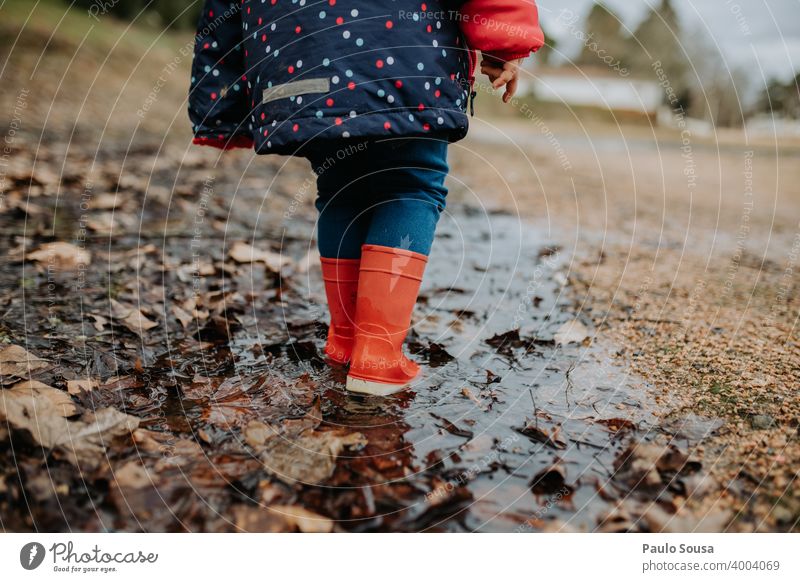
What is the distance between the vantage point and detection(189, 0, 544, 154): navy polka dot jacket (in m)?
1.13

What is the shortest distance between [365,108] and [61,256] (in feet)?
4.29

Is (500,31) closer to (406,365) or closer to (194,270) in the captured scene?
(406,365)

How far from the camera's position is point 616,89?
23297 millimetres

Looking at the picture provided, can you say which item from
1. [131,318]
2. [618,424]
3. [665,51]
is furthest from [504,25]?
[665,51]

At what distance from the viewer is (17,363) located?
4.09 ft

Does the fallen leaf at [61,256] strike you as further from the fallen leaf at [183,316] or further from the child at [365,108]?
the child at [365,108]

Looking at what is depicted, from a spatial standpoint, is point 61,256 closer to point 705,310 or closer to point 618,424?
point 618,424

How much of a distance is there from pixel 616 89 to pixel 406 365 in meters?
24.7

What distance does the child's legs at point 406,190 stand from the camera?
4.05ft

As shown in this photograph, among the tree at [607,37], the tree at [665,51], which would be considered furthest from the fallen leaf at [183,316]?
the tree at [665,51]

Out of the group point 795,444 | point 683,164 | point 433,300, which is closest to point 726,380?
point 795,444

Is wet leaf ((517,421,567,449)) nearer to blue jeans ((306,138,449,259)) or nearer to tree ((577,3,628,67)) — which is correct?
blue jeans ((306,138,449,259))

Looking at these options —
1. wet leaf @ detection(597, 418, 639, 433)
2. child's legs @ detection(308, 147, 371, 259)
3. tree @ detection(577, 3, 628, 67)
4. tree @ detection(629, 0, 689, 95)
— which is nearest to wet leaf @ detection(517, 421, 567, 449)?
wet leaf @ detection(597, 418, 639, 433)
